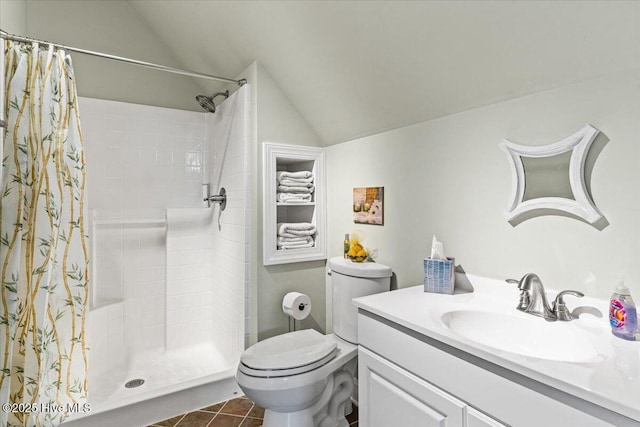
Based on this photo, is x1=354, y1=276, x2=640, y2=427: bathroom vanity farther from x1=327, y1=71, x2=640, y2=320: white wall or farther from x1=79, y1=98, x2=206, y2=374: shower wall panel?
x1=79, y1=98, x2=206, y2=374: shower wall panel

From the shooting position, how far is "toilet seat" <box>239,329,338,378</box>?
59.5 inches

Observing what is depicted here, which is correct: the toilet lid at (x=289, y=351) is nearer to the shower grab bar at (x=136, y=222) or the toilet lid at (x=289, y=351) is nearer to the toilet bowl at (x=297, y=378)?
the toilet bowl at (x=297, y=378)

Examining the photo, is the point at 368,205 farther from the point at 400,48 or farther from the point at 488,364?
the point at 488,364

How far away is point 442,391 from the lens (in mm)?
1035

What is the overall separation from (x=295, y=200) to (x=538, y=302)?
4.86 ft

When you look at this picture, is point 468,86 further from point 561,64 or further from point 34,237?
point 34,237

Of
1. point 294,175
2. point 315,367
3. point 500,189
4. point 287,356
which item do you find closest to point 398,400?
point 315,367

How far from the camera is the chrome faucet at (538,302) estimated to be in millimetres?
1127

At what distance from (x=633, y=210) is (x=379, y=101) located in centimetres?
114

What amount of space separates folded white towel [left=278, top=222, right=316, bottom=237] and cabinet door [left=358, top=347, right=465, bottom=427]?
1.02m

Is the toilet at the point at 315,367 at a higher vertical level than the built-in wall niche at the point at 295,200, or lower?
lower

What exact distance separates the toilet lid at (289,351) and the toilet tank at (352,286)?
14 cm

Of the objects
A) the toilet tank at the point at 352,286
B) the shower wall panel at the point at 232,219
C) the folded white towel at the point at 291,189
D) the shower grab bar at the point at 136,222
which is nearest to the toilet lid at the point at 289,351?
the toilet tank at the point at 352,286

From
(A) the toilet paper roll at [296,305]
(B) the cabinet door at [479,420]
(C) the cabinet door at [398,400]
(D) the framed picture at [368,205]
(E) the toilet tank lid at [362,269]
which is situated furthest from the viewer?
(A) the toilet paper roll at [296,305]
